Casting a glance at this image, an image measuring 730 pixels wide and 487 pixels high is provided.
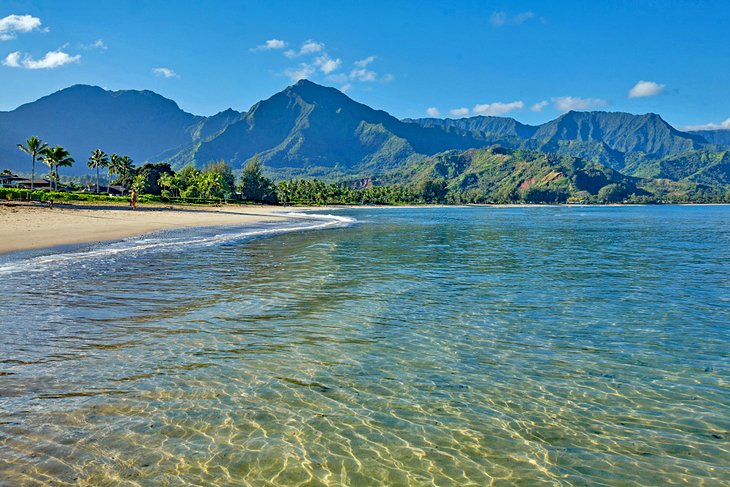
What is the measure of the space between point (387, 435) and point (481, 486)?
70.7 inches

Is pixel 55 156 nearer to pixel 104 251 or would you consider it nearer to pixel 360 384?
pixel 104 251

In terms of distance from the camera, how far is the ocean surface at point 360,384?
7.05 m

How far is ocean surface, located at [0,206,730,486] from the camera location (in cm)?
705

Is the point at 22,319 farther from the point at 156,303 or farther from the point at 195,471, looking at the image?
the point at 195,471

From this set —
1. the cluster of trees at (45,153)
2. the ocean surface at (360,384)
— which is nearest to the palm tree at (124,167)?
the cluster of trees at (45,153)

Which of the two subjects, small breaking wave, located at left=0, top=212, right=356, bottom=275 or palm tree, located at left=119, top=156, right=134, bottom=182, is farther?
palm tree, located at left=119, top=156, right=134, bottom=182

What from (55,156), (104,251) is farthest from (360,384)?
(55,156)

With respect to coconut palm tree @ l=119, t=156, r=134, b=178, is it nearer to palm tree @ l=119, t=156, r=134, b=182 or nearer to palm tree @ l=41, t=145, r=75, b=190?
palm tree @ l=119, t=156, r=134, b=182

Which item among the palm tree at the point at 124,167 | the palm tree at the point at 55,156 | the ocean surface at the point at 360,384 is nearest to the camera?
the ocean surface at the point at 360,384

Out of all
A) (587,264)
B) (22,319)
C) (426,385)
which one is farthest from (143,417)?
(587,264)

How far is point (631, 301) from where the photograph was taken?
18.6m

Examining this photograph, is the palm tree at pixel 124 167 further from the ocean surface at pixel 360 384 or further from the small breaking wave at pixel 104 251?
the ocean surface at pixel 360 384

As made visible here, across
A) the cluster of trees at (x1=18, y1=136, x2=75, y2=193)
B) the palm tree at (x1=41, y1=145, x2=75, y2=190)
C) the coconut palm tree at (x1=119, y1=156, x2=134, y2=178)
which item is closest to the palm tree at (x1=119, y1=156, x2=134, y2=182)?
the coconut palm tree at (x1=119, y1=156, x2=134, y2=178)

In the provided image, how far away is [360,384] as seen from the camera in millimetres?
10000
